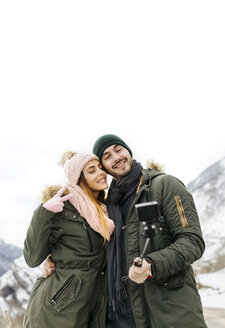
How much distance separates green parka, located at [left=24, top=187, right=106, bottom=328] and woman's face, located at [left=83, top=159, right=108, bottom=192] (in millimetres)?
211

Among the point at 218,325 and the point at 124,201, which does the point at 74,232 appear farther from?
the point at 218,325

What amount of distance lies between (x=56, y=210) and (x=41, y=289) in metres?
0.45

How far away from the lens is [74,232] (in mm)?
1866

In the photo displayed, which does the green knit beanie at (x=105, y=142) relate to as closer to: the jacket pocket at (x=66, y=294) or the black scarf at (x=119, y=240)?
the black scarf at (x=119, y=240)

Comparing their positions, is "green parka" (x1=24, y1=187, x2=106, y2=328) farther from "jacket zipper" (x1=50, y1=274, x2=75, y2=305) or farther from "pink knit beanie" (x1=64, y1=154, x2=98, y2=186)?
"pink knit beanie" (x1=64, y1=154, x2=98, y2=186)

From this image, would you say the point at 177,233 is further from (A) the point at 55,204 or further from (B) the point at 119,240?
(A) the point at 55,204

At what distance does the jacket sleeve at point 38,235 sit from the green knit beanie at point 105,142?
20.5 inches

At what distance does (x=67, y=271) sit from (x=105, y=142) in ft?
2.58

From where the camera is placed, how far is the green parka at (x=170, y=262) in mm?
1442

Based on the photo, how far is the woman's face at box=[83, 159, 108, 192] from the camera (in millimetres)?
2064

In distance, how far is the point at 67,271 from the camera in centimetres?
180

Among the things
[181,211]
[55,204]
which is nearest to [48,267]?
[55,204]

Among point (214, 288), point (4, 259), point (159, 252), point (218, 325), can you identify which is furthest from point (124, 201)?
Answer: point (4, 259)

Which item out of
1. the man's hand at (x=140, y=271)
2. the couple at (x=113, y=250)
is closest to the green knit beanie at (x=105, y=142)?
the couple at (x=113, y=250)
